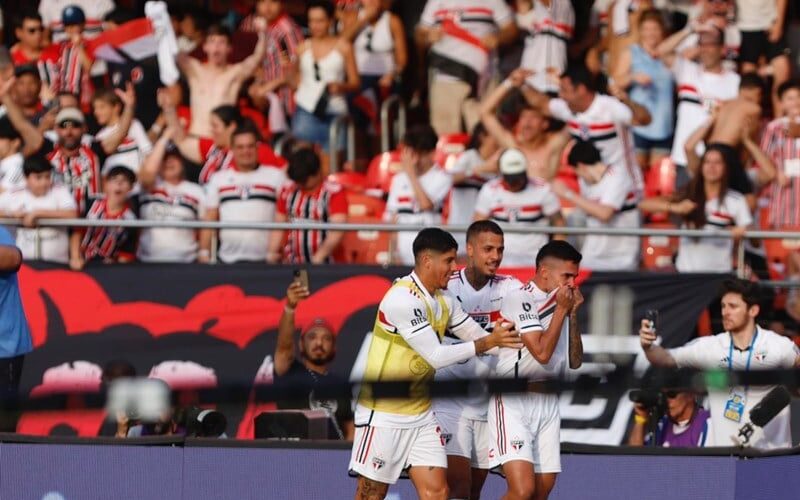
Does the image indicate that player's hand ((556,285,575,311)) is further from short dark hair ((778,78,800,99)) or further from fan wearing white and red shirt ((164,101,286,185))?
short dark hair ((778,78,800,99))

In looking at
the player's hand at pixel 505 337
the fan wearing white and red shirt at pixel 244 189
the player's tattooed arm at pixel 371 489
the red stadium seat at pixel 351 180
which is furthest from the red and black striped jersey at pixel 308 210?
the player's hand at pixel 505 337

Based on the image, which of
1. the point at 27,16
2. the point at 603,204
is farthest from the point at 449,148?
the point at 27,16

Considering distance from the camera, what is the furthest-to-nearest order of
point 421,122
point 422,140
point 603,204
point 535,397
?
point 421,122
point 422,140
point 603,204
point 535,397

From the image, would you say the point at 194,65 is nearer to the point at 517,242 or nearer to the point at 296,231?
the point at 296,231

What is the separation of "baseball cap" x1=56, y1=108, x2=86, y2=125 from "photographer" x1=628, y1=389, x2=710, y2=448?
5.41 m

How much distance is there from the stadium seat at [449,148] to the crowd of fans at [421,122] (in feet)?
0.09

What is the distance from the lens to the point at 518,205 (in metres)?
13.0

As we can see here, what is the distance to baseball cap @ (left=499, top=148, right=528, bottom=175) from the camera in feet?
42.2

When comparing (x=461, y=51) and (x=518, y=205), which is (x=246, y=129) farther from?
(x=461, y=51)

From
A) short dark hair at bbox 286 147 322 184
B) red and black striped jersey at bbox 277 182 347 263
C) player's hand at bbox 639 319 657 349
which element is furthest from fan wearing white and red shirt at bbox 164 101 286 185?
player's hand at bbox 639 319 657 349

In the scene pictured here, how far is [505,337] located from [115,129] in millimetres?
6440

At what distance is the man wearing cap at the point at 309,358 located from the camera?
1150 cm

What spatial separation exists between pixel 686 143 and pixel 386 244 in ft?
9.04

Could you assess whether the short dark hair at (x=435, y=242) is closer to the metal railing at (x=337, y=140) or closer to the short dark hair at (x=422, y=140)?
the short dark hair at (x=422, y=140)
